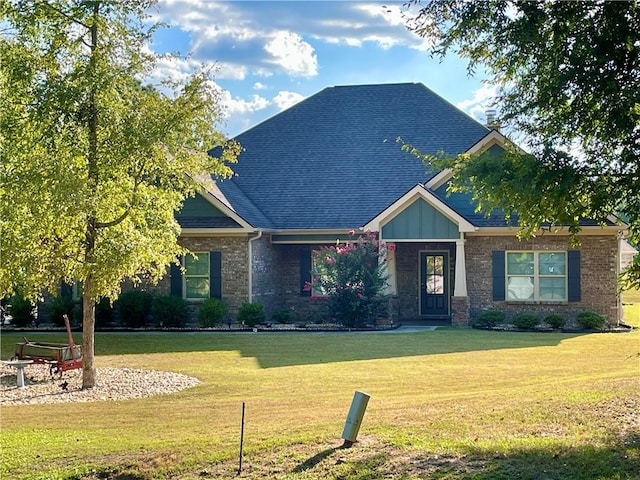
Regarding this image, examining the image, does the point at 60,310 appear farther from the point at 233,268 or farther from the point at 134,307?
the point at 233,268

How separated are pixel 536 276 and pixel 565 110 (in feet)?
51.2

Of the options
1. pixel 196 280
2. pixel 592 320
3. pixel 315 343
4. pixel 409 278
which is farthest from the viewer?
pixel 409 278

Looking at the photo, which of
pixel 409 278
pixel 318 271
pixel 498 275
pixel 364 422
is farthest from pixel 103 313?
pixel 364 422

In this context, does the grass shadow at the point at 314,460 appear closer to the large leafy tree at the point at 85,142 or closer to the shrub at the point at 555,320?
the large leafy tree at the point at 85,142

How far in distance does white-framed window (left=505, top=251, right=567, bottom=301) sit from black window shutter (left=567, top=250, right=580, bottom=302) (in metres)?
0.14

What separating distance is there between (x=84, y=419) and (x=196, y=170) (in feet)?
16.0

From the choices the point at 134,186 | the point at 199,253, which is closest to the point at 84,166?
the point at 134,186

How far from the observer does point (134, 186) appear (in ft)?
46.0

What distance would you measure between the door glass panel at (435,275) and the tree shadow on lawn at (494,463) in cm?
1852

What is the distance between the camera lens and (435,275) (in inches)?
1067

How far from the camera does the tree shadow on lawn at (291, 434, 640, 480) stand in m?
7.46

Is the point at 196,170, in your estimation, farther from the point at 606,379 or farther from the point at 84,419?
the point at 606,379

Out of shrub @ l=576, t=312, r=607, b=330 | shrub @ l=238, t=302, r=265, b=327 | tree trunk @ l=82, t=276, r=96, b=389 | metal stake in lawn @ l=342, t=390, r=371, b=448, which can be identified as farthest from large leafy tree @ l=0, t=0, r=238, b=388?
shrub @ l=576, t=312, r=607, b=330

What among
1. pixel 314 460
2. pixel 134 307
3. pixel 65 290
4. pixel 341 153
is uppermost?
pixel 341 153
